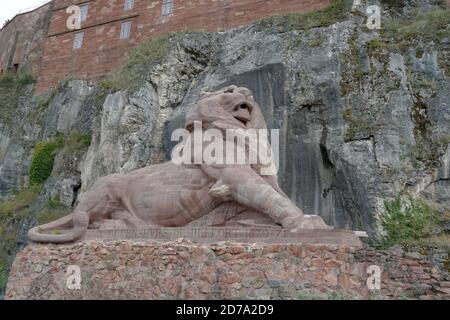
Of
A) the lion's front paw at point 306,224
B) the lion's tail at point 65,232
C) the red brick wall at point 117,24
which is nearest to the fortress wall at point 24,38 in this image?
the red brick wall at point 117,24

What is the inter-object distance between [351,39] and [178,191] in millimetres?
12370

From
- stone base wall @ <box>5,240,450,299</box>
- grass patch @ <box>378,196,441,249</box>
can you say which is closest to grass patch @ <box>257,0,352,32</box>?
grass patch @ <box>378,196,441,249</box>

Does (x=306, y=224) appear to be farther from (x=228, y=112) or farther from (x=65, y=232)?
(x=65, y=232)

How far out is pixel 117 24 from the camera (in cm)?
3019

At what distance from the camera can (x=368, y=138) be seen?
15.1 m

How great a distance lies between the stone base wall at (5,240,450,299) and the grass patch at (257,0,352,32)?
46.5 feet

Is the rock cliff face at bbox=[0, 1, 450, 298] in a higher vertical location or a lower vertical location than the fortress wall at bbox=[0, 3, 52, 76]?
lower

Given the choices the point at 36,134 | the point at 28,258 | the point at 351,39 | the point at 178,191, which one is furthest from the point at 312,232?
the point at 36,134

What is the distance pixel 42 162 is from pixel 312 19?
13135mm

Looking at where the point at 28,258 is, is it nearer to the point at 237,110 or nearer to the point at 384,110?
the point at 237,110

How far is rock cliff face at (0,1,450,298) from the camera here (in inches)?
579

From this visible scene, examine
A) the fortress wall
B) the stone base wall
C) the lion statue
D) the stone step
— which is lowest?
the stone base wall

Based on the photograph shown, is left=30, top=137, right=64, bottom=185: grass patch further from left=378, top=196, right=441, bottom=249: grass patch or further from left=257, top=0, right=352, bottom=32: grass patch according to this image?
left=378, top=196, right=441, bottom=249: grass patch

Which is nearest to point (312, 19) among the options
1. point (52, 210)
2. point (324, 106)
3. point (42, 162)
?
point (324, 106)
